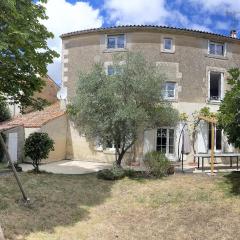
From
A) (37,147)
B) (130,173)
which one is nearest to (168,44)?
(130,173)

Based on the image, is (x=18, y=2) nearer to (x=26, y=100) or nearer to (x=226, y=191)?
(x=26, y=100)

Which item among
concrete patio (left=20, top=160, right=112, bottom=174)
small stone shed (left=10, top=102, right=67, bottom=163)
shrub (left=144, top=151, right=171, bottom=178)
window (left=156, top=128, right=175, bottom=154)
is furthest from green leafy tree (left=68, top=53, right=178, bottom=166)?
small stone shed (left=10, top=102, right=67, bottom=163)

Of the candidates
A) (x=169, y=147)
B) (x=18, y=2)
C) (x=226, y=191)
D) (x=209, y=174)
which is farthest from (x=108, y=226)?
(x=169, y=147)

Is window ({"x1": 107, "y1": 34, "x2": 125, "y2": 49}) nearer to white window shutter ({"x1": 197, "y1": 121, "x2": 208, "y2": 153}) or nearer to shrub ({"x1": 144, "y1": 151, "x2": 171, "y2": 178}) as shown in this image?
white window shutter ({"x1": 197, "y1": 121, "x2": 208, "y2": 153})

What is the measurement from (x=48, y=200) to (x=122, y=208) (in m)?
2.57

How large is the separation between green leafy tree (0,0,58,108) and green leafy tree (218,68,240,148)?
6401mm

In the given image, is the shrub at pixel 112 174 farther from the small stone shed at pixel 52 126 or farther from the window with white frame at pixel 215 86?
the window with white frame at pixel 215 86

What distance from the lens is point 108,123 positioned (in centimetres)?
1834

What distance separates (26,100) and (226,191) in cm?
847

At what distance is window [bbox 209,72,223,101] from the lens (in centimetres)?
2625

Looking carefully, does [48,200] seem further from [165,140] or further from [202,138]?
[202,138]

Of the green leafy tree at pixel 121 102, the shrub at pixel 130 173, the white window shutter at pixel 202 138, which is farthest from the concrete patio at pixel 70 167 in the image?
the white window shutter at pixel 202 138

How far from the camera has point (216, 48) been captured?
86.2ft

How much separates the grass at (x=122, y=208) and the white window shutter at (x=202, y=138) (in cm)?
647
